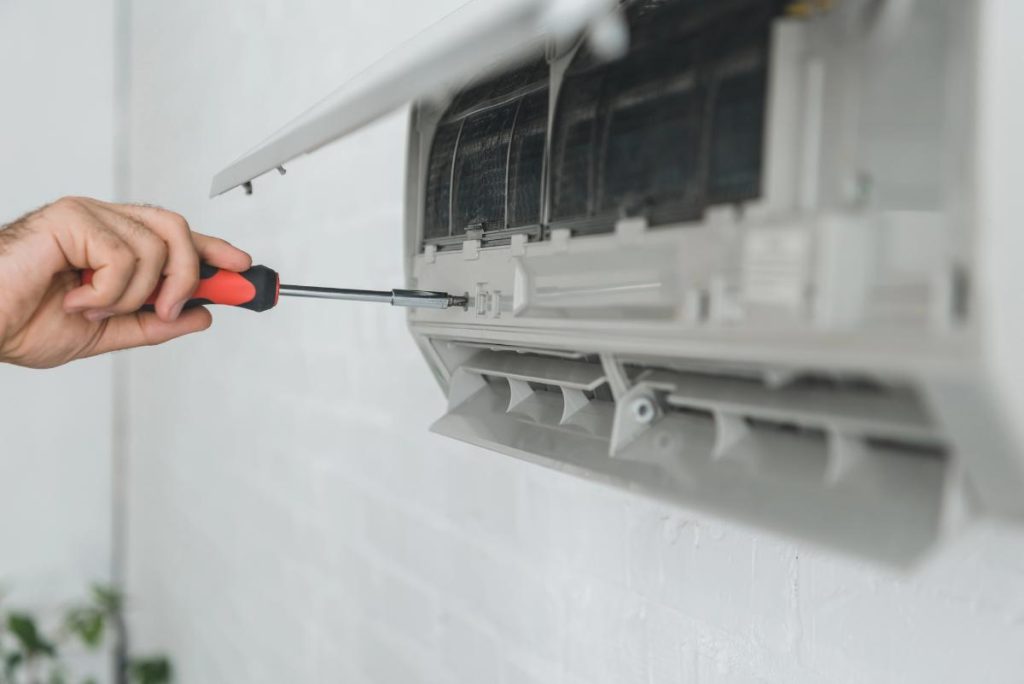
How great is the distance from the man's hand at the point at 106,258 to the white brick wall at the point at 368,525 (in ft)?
1.67

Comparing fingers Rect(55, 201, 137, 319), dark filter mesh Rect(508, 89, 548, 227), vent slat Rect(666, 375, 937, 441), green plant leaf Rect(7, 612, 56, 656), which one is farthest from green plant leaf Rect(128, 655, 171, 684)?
vent slat Rect(666, 375, 937, 441)

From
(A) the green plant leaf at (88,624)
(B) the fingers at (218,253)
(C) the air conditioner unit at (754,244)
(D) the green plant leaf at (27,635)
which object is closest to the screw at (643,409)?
(C) the air conditioner unit at (754,244)

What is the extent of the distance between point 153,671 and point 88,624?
0.24 metres

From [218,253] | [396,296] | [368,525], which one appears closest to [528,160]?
[396,296]

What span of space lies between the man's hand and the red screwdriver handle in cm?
1

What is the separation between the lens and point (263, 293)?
80 cm

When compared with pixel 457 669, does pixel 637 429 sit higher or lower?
higher

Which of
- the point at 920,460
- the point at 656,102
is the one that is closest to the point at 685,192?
the point at 656,102

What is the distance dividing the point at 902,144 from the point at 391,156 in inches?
43.0

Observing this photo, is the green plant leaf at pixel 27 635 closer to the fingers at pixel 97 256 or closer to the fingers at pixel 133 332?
the fingers at pixel 133 332

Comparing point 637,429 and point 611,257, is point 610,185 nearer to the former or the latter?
point 611,257

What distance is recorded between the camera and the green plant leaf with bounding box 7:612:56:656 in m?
2.57

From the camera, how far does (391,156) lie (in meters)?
1.44

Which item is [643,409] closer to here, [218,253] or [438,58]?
[438,58]
